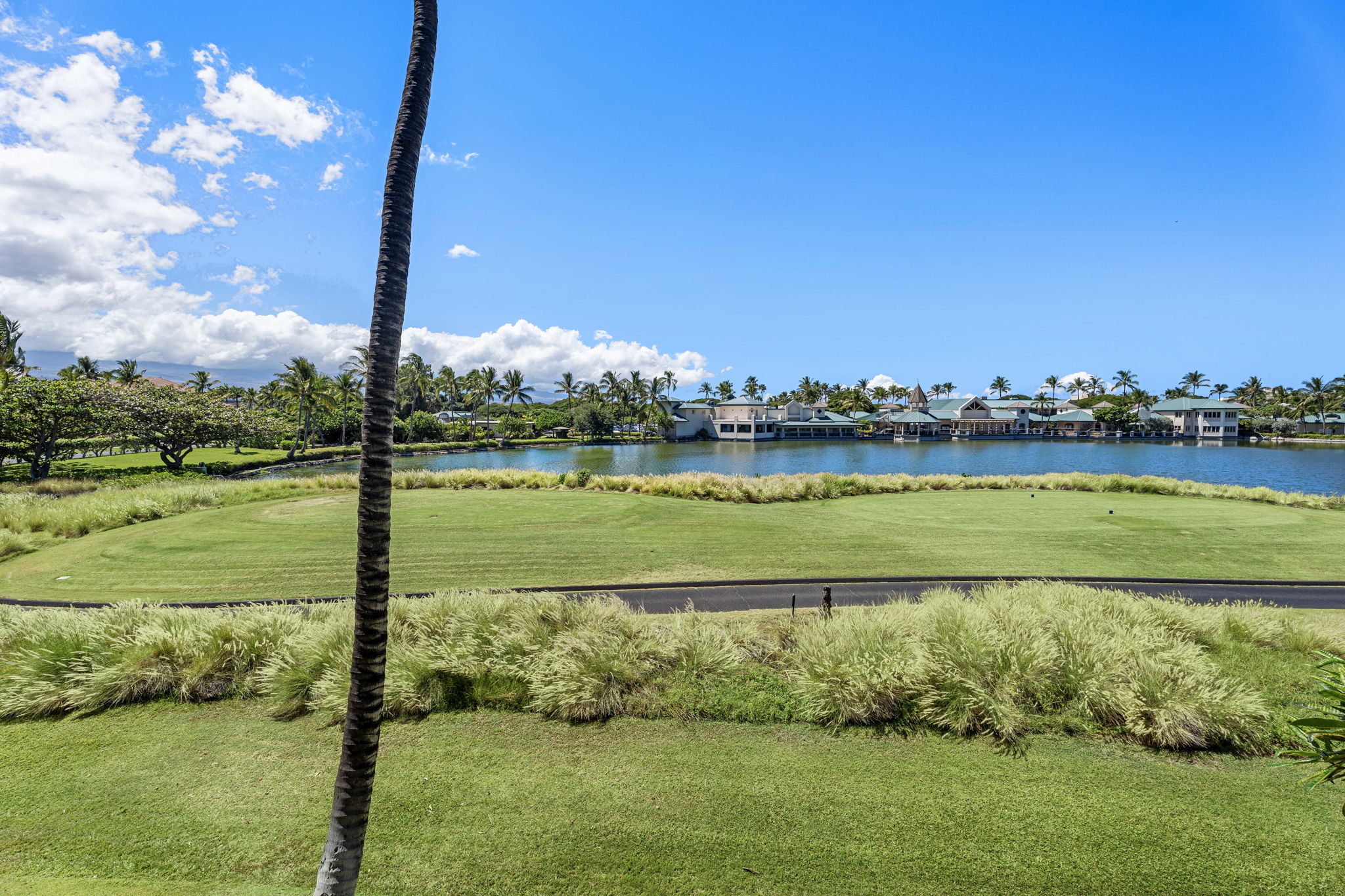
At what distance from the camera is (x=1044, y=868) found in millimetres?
4043

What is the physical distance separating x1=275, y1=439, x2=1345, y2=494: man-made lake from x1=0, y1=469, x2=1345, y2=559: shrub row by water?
1376 cm

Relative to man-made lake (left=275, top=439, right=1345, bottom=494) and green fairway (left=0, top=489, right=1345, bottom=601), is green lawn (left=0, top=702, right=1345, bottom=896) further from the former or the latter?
man-made lake (left=275, top=439, right=1345, bottom=494)

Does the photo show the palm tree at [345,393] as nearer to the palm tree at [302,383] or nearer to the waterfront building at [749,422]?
the palm tree at [302,383]

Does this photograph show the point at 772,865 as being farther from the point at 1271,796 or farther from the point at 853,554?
the point at 853,554

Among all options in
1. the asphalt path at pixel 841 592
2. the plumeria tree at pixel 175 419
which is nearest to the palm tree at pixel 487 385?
the plumeria tree at pixel 175 419

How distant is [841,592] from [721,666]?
5228 mm

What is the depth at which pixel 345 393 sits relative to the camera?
66625mm

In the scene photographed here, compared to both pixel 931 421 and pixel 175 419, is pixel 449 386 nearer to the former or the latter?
pixel 175 419

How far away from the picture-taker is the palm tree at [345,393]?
6538cm

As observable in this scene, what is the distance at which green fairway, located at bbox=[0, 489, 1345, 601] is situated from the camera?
41.6 ft

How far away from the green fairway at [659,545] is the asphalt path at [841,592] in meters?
0.54

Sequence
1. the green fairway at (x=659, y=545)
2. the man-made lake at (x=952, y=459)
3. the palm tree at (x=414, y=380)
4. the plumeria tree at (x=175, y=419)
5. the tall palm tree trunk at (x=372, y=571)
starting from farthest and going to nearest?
the palm tree at (x=414, y=380) → the man-made lake at (x=952, y=459) → the plumeria tree at (x=175, y=419) → the green fairway at (x=659, y=545) → the tall palm tree trunk at (x=372, y=571)

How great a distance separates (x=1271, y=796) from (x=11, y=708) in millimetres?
12193

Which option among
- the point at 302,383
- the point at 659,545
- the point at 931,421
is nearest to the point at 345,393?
the point at 302,383
